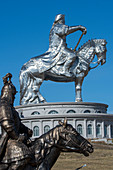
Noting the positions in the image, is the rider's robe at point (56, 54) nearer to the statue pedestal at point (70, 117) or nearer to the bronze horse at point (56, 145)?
the statue pedestal at point (70, 117)

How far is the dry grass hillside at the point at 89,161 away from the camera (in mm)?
17109

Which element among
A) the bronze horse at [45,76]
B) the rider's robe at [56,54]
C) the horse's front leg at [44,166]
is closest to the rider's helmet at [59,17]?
the rider's robe at [56,54]

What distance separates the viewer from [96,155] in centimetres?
2064

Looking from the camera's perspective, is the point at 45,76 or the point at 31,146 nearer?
the point at 31,146

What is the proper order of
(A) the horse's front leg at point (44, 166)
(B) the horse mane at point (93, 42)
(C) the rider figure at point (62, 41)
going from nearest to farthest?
1. (A) the horse's front leg at point (44, 166)
2. (C) the rider figure at point (62, 41)
3. (B) the horse mane at point (93, 42)

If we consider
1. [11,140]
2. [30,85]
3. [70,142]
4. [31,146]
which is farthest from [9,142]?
[30,85]

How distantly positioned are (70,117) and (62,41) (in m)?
8.25

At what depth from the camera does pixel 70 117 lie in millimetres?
36938

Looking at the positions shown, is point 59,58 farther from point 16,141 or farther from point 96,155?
point 16,141

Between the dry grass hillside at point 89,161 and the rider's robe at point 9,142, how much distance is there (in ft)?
34.5

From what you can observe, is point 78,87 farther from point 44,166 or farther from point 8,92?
point 44,166

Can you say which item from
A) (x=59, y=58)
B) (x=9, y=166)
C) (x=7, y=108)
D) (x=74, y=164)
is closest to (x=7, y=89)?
(x=7, y=108)

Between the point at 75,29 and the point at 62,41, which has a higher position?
the point at 75,29

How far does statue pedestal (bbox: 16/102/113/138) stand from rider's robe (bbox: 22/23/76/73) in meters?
4.34
